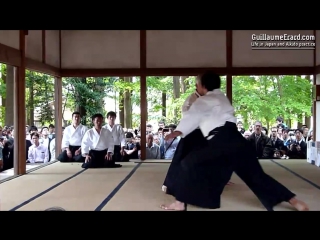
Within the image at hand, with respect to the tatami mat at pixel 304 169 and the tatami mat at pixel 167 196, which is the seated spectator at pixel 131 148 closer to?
the tatami mat at pixel 167 196

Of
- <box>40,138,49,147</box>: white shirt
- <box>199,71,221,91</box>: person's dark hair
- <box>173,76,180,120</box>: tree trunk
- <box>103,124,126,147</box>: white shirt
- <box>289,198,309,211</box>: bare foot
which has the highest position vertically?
<box>173,76,180,120</box>: tree trunk

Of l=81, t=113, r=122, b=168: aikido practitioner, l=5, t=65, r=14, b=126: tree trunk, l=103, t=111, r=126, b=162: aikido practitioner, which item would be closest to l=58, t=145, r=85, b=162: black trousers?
l=103, t=111, r=126, b=162: aikido practitioner

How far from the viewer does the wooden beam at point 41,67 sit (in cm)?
659

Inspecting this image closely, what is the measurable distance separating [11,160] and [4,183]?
1.41 m

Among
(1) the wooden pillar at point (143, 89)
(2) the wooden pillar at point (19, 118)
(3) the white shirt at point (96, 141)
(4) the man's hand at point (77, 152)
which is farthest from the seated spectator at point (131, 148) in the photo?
(2) the wooden pillar at point (19, 118)

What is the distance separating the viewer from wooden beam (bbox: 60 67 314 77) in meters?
7.98

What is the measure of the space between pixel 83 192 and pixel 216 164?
1.56m

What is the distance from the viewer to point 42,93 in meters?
9.93

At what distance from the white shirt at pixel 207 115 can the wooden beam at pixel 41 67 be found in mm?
3496

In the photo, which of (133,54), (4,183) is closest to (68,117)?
(133,54)

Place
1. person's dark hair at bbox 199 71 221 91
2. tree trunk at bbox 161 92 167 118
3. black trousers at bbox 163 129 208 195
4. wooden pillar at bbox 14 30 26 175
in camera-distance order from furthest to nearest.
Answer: tree trunk at bbox 161 92 167 118
wooden pillar at bbox 14 30 26 175
black trousers at bbox 163 129 208 195
person's dark hair at bbox 199 71 221 91

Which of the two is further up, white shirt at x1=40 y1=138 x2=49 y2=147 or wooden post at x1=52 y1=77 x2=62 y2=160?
wooden post at x1=52 y1=77 x2=62 y2=160

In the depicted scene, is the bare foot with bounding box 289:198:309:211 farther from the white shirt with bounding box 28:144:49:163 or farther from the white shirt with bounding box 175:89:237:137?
the white shirt with bounding box 28:144:49:163

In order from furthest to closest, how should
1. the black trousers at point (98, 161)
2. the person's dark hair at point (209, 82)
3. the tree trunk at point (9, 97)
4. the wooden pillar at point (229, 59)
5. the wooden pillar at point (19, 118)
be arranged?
the tree trunk at point (9, 97) → the wooden pillar at point (229, 59) → the black trousers at point (98, 161) → the wooden pillar at point (19, 118) → the person's dark hair at point (209, 82)
